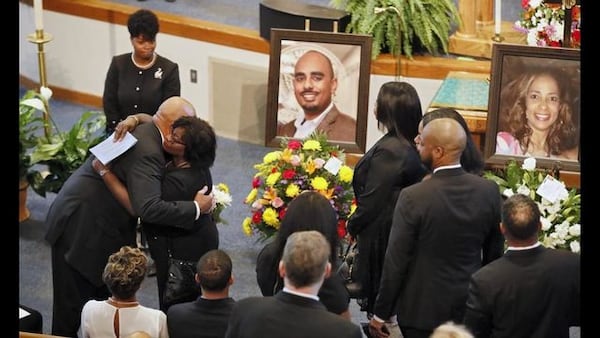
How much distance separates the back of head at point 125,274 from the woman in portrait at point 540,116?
2389 millimetres

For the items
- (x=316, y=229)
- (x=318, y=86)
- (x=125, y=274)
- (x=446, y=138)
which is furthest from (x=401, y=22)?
(x=125, y=274)

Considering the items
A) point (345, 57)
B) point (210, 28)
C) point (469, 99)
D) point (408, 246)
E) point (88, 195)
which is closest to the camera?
point (408, 246)

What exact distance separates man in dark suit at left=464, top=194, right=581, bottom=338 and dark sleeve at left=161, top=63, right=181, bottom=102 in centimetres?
262

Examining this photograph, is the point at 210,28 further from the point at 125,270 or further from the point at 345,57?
the point at 125,270

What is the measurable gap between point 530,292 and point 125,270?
159cm

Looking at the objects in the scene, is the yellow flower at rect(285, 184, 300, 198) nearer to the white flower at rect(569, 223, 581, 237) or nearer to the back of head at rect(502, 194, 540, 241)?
the white flower at rect(569, 223, 581, 237)

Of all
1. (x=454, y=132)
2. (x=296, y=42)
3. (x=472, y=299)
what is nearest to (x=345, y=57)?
(x=296, y=42)

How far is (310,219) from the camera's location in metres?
4.36

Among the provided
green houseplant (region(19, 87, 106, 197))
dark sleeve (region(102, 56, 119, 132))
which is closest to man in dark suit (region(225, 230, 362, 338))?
dark sleeve (region(102, 56, 119, 132))

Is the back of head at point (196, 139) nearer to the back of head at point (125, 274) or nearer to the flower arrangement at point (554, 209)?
the back of head at point (125, 274)

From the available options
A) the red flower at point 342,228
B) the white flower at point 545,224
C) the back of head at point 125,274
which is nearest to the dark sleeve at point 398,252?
the back of head at point 125,274

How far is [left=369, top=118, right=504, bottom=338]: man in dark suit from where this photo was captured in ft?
15.4

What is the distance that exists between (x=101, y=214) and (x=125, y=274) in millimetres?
829

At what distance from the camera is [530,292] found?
4.42 m
